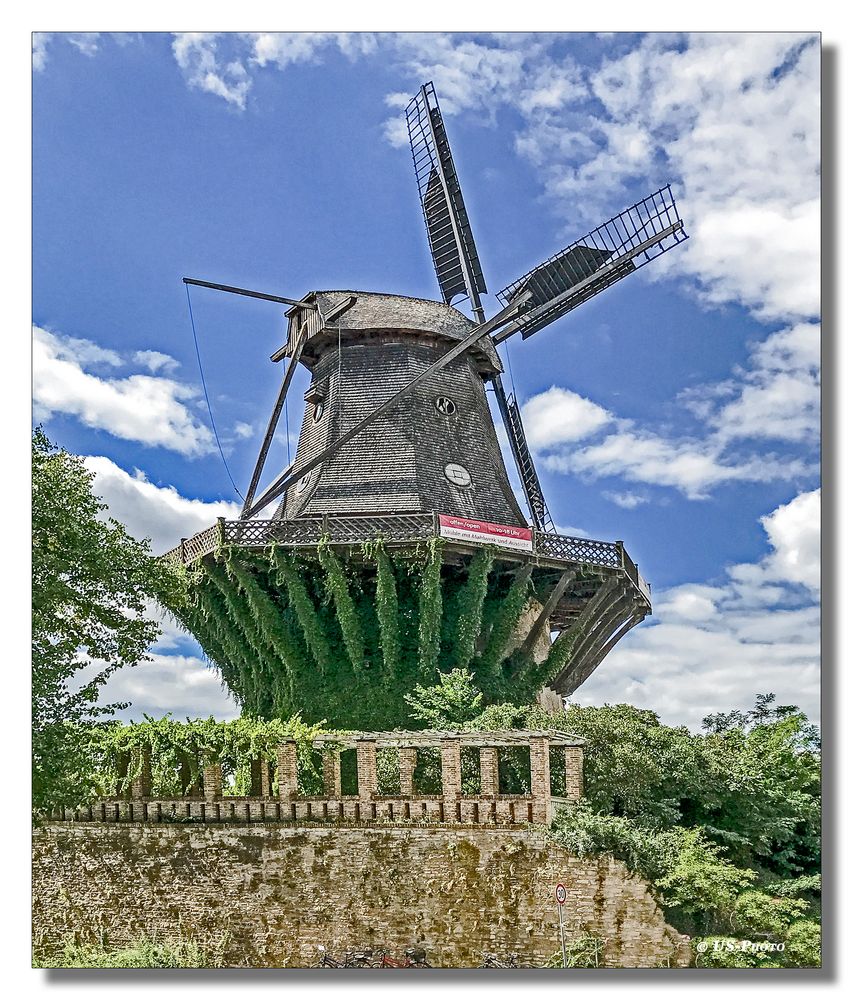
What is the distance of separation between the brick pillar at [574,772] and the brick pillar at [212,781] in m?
3.73

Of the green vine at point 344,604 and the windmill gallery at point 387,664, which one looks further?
the green vine at point 344,604

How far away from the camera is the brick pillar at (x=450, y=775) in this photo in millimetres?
14664

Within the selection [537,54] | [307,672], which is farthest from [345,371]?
[537,54]

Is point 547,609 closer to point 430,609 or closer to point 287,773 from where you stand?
point 430,609

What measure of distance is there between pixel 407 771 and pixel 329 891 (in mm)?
1450

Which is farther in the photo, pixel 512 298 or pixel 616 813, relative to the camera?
pixel 512 298

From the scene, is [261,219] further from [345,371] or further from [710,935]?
[710,935]

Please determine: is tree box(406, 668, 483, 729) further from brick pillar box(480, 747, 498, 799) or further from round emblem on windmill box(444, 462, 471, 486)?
round emblem on windmill box(444, 462, 471, 486)

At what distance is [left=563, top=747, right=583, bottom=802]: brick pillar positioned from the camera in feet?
48.0

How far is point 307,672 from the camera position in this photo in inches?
765

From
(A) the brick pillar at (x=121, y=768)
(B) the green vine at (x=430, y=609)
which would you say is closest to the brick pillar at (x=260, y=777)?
(A) the brick pillar at (x=121, y=768)

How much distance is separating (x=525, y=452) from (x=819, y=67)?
10.6 metres

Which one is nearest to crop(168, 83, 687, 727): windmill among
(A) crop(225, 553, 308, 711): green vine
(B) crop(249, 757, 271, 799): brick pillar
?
(A) crop(225, 553, 308, 711): green vine

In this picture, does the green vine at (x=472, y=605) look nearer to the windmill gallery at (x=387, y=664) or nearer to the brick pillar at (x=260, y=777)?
the windmill gallery at (x=387, y=664)
